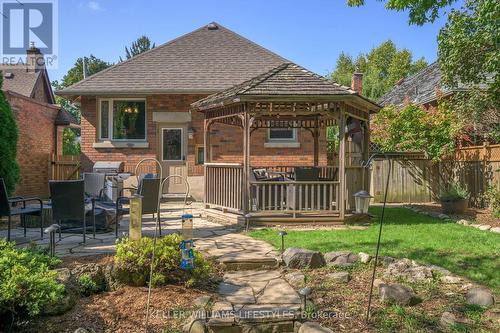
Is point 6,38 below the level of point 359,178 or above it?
above

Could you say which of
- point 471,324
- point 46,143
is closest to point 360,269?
point 471,324

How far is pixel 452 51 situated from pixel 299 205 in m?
5.70

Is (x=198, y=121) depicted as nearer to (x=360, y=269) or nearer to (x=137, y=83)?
(x=137, y=83)

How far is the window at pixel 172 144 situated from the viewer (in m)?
14.0

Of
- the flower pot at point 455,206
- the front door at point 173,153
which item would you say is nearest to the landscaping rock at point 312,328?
the flower pot at point 455,206

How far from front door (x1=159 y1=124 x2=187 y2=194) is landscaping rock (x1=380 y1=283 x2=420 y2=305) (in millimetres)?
10332

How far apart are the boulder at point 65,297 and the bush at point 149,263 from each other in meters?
0.44

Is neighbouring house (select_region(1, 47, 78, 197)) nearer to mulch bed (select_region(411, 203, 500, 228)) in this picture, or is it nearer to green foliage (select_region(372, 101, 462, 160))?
mulch bed (select_region(411, 203, 500, 228))

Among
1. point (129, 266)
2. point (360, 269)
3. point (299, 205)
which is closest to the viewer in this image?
point (129, 266)

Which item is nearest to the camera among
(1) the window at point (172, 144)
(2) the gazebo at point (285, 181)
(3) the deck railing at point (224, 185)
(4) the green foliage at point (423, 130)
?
(2) the gazebo at point (285, 181)

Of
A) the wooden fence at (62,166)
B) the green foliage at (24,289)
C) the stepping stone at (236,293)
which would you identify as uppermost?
the wooden fence at (62,166)

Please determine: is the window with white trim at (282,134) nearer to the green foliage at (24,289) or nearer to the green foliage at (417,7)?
the green foliage at (417,7)

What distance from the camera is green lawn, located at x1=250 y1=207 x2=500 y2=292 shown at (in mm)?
5533

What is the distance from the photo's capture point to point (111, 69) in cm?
1474
